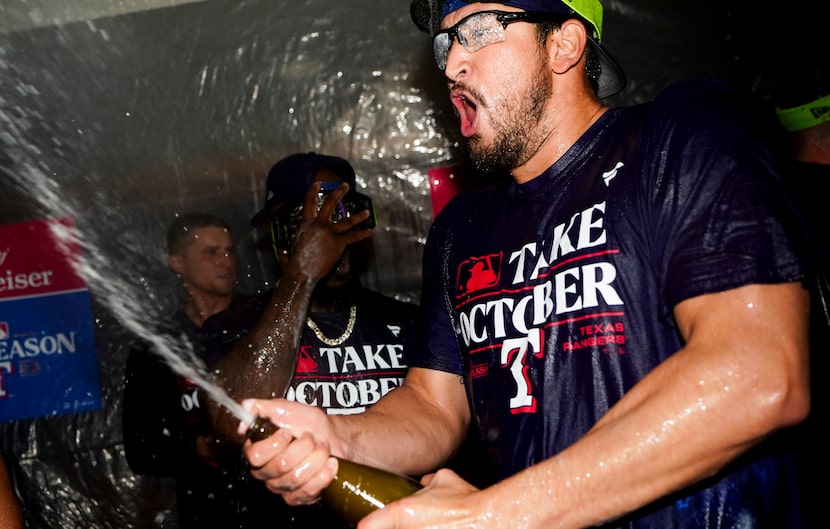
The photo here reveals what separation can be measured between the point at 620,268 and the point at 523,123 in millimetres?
594

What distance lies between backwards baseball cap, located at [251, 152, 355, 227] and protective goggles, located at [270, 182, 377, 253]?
6cm

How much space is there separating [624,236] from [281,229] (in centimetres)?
234

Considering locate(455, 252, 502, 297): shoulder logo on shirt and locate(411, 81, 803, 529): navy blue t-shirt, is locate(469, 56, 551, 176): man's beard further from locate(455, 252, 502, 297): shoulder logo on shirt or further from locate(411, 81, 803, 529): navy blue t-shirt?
locate(455, 252, 502, 297): shoulder logo on shirt

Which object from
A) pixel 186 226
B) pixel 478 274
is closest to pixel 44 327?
pixel 186 226

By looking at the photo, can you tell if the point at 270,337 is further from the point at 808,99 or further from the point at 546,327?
the point at 808,99

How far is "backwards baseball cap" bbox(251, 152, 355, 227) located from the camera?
378cm

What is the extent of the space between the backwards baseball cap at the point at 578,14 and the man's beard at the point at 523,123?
0.16 meters

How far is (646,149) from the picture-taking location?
1751 millimetres

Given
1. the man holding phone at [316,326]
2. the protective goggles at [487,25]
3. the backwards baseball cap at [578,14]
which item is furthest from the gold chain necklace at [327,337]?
the protective goggles at [487,25]

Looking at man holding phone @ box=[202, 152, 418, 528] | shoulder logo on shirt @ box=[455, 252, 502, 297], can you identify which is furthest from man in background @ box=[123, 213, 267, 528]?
shoulder logo on shirt @ box=[455, 252, 502, 297]

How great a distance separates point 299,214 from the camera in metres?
3.73

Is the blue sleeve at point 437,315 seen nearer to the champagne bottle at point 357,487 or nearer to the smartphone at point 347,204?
the champagne bottle at point 357,487

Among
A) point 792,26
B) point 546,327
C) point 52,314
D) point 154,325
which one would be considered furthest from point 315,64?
Answer: point 546,327

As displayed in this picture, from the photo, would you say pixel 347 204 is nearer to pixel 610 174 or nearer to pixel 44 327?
pixel 610 174
